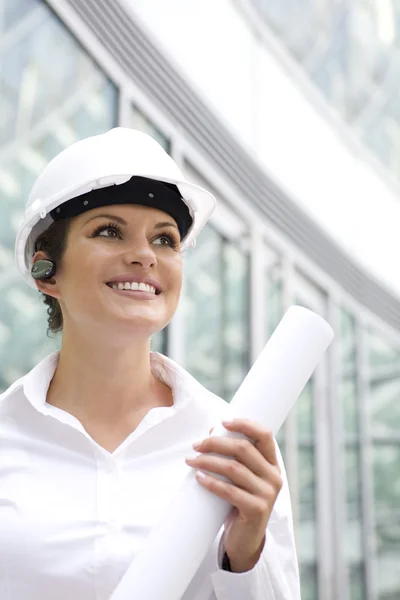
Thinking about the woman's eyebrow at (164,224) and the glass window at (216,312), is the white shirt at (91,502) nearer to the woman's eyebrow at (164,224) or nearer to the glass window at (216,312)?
the woman's eyebrow at (164,224)

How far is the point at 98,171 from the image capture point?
1.16 metres

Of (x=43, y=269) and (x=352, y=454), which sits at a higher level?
(x=352, y=454)

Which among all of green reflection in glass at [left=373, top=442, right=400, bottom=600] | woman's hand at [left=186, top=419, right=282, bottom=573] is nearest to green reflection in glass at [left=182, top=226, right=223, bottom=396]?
green reflection in glass at [left=373, top=442, right=400, bottom=600]

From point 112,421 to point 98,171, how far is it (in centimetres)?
38

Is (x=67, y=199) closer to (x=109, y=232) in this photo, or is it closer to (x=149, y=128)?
(x=109, y=232)

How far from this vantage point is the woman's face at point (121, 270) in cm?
115

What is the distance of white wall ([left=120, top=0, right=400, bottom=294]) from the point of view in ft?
13.8

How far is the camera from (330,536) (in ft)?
16.1

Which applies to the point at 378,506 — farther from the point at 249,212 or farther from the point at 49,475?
the point at 49,475

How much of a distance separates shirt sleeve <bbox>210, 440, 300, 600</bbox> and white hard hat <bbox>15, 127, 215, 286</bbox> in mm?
443

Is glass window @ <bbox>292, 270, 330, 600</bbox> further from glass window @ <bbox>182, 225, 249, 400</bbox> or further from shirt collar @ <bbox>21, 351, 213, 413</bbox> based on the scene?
shirt collar @ <bbox>21, 351, 213, 413</bbox>

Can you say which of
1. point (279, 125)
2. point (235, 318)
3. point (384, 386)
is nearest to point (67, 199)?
point (235, 318)

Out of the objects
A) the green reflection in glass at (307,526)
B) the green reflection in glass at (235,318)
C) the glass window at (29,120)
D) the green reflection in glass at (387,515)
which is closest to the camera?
the glass window at (29,120)

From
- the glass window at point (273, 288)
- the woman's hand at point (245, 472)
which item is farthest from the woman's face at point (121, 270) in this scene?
the glass window at point (273, 288)
